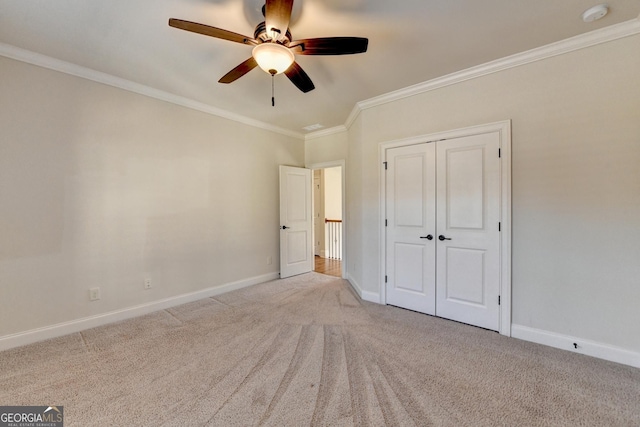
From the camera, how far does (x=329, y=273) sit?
5.02 m

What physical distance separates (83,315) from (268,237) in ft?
8.12

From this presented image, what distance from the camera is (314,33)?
2137 mm

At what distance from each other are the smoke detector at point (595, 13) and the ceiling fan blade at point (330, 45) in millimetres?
1706

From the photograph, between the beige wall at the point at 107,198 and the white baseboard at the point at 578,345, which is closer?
the white baseboard at the point at 578,345

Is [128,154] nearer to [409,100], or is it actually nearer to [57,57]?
[57,57]

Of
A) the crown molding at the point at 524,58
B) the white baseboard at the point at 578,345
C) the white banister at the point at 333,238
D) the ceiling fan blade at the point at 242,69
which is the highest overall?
the crown molding at the point at 524,58

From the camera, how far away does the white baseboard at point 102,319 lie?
2.37 m

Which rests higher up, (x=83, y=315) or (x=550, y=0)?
(x=550, y=0)

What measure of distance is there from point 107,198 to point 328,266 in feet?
13.0

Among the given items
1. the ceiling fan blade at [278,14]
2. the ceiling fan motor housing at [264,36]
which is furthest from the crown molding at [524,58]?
the ceiling fan blade at [278,14]

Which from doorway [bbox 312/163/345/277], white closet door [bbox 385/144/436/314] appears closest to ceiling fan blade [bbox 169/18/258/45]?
white closet door [bbox 385/144/436/314]

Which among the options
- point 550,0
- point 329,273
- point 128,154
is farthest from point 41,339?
point 550,0

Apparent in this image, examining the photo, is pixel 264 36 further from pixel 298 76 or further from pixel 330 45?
pixel 330 45

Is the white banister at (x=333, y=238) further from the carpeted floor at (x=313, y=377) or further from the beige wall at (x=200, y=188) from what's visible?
the carpeted floor at (x=313, y=377)
